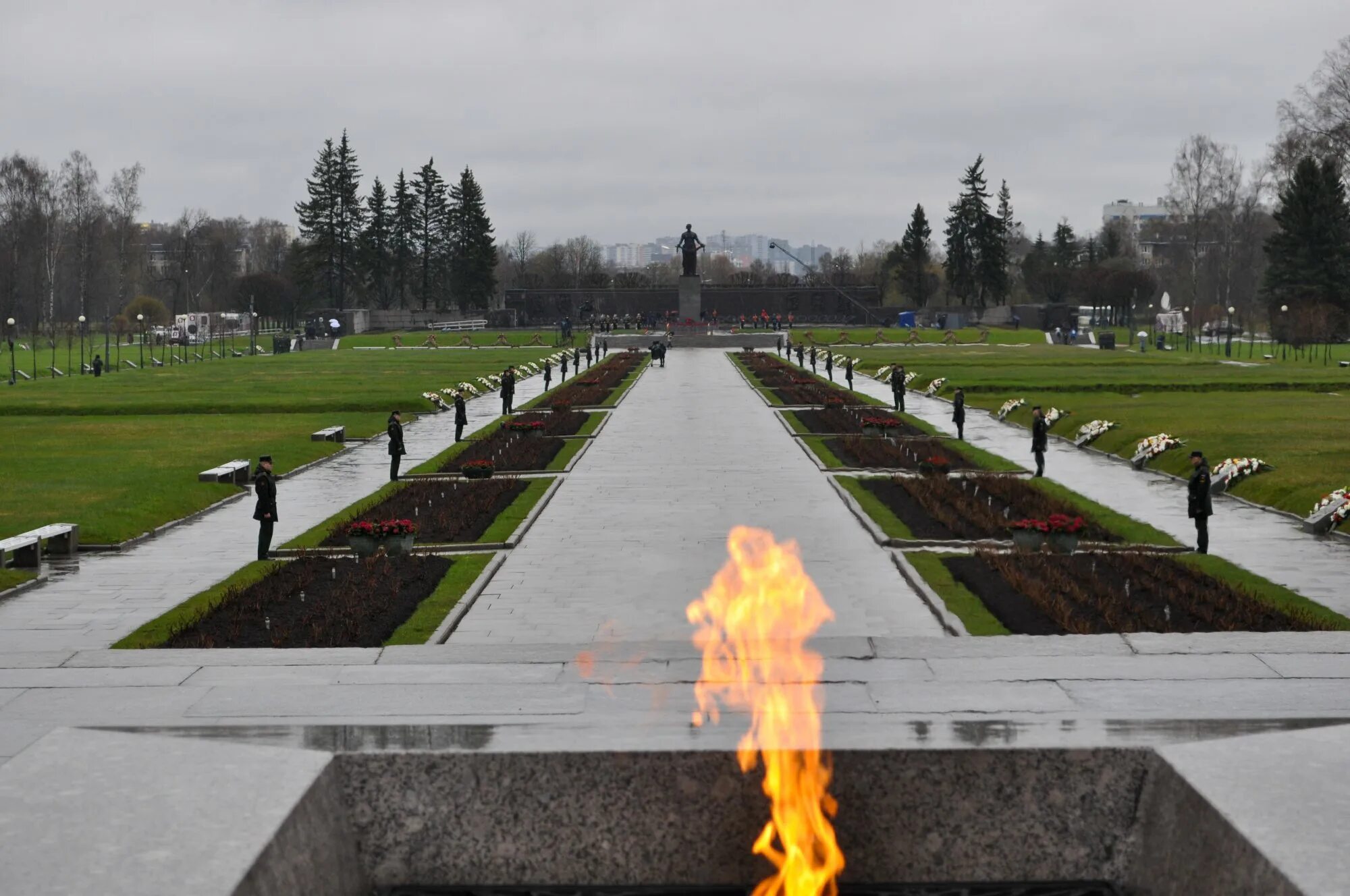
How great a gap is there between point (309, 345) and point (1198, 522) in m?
106

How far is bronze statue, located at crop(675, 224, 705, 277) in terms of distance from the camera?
395ft

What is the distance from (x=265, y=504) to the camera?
68.1 feet

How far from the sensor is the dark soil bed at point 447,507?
22891 mm

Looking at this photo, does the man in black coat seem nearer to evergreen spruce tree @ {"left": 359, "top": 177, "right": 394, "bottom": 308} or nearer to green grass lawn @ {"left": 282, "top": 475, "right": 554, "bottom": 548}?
green grass lawn @ {"left": 282, "top": 475, "right": 554, "bottom": 548}

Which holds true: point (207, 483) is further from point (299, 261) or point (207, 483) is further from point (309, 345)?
point (299, 261)

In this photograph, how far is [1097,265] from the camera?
150 meters

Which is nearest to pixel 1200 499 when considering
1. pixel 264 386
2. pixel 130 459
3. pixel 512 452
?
pixel 512 452

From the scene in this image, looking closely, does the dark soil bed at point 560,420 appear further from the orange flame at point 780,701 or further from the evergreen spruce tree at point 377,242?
the evergreen spruce tree at point 377,242

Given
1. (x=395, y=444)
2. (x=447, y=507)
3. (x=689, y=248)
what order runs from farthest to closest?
(x=689, y=248), (x=395, y=444), (x=447, y=507)

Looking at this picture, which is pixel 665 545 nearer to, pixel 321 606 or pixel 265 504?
pixel 265 504

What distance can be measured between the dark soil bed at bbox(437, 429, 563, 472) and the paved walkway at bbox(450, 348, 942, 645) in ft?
3.53

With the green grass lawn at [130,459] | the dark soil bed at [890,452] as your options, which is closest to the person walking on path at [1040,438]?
the dark soil bed at [890,452]

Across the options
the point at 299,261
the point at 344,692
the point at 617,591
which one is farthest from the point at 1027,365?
the point at 299,261

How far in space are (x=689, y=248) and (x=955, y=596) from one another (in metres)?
107
